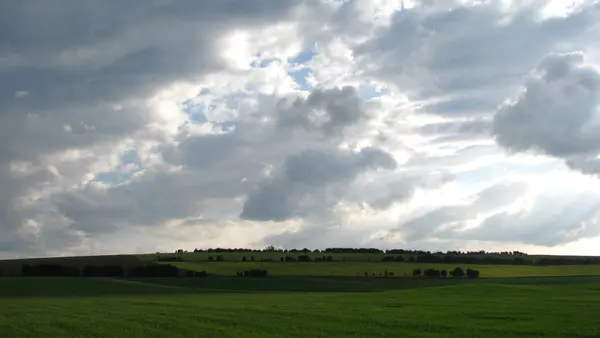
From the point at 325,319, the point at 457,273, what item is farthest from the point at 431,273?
the point at 325,319

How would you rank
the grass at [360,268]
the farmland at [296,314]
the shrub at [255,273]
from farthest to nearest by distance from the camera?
1. the grass at [360,268]
2. the shrub at [255,273]
3. the farmland at [296,314]

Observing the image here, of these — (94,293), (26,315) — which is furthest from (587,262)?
(26,315)

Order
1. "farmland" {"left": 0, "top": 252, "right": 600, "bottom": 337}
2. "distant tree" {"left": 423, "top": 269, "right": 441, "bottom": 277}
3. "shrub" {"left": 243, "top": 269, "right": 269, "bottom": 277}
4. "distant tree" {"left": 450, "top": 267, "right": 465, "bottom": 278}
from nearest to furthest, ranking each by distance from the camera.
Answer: "farmland" {"left": 0, "top": 252, "right": 600, "bottom": 337}
"shrub" {"left": 243, "top": 269, "right": 269, "bottom": 277}
"distant tree" {"left": 423, "top": 269, "right": 441, "bottom": 277}
"distant tree" {"left": 450, "top": 267, "right": 465, "bottom": 278}

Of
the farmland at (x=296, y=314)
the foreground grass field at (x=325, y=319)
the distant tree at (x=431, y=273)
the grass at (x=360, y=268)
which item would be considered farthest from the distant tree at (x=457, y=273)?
the foreground grass field at (x=325, y=319)

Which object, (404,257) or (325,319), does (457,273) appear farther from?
(325,319)

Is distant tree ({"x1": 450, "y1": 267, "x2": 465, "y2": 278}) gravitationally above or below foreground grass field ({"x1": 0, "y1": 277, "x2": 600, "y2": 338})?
above

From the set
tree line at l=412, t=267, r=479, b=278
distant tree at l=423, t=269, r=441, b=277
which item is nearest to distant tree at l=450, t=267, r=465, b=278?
tree line at l=412, t=267, r=479, b=278

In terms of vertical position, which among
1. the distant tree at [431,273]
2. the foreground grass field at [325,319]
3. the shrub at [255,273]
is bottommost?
the foreground grass field at [325,319]

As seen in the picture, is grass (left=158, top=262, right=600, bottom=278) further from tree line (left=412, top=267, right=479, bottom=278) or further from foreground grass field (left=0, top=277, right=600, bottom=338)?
foreground grass field (left=0, top=277, right=600, bottom=338)

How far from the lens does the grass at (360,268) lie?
4616 inches

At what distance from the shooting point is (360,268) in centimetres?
12644

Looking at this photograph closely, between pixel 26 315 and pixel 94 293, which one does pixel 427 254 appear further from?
pixel 26 315

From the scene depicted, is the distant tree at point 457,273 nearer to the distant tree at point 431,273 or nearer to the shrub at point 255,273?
the distant tree at point 431,273

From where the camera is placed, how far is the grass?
385ft
